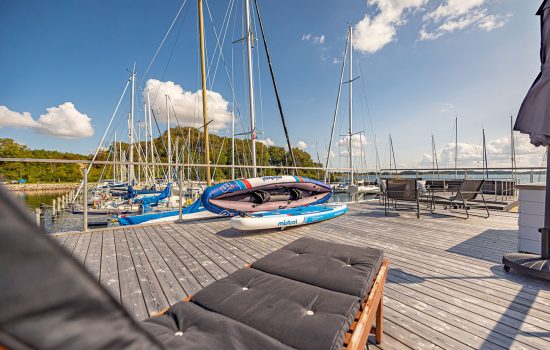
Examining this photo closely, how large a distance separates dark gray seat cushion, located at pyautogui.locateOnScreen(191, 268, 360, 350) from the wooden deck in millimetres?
687

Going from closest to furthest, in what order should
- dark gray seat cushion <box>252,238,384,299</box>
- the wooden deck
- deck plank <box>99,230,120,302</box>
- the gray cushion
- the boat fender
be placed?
the gray cushion → dark gray seat cushion <box>252,238,384,299</box> → the wooden deck → deck plank <box>99,230,120,302</box> → the boat fender

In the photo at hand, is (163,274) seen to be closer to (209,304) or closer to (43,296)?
(209,304)

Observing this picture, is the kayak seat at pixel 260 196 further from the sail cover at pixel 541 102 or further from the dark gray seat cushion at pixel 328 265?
the sail cover at pixel 541 102

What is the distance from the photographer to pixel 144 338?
0.42 meters

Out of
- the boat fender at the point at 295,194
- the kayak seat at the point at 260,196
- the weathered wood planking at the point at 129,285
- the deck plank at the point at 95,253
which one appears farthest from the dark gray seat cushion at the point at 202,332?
the boat fender at the point at 295,194

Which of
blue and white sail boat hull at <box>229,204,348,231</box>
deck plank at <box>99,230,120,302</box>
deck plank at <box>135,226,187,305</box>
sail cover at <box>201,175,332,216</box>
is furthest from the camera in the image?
sail cover at <box>201,175,332,216</box>

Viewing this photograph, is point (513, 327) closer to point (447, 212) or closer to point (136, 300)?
point (136, 300)

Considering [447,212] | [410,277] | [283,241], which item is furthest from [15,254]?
[447,212]

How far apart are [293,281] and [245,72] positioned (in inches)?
280

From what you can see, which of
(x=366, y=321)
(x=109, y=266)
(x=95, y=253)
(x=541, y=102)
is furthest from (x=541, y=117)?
(x=95, y=253)

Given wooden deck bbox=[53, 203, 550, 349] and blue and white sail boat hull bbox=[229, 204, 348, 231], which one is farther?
blue and white sail boat hull bbox=[229, 204, 348, 231]

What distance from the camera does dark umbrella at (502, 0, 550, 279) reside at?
2072 mm

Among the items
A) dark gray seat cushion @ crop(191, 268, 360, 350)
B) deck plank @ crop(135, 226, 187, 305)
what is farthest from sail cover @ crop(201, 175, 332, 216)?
dark gray seat cushion @ crop(191, 268, 360, 350)

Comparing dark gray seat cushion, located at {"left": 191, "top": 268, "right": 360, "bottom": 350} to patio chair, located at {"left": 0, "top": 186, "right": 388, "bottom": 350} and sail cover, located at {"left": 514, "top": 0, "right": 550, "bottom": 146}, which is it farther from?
sail cover, located at {"left": 514, "top": 0, "right": 550, "bottom": 146}
